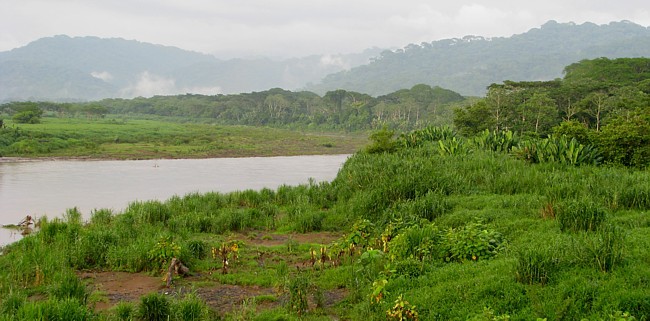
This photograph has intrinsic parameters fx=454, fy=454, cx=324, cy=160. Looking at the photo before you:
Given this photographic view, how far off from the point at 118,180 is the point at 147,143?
89.5ft

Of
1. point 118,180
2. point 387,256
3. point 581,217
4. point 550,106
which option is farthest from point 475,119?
point 387,256

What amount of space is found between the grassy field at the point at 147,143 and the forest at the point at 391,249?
33.8 meters

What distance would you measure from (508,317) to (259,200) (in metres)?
12.9

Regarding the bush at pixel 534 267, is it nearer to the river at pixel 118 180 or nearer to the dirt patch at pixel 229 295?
the dirt patch at pixel 229 295

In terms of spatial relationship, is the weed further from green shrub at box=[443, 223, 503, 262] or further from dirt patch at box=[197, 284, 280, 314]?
green shrub at box=[443, 223, 503, 262]

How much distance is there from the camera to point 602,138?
16672mm

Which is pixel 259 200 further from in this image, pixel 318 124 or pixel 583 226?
pixel 318 124

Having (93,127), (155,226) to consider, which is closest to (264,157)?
(93,127)

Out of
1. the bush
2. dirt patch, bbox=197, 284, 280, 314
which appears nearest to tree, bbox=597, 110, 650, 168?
the bush

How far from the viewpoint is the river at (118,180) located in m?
20.3

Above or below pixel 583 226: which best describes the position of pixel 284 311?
below

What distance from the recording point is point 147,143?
54.7 metres

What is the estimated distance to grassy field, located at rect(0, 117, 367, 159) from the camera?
44656 millimetres

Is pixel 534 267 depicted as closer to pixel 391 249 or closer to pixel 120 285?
pixel 391 249
